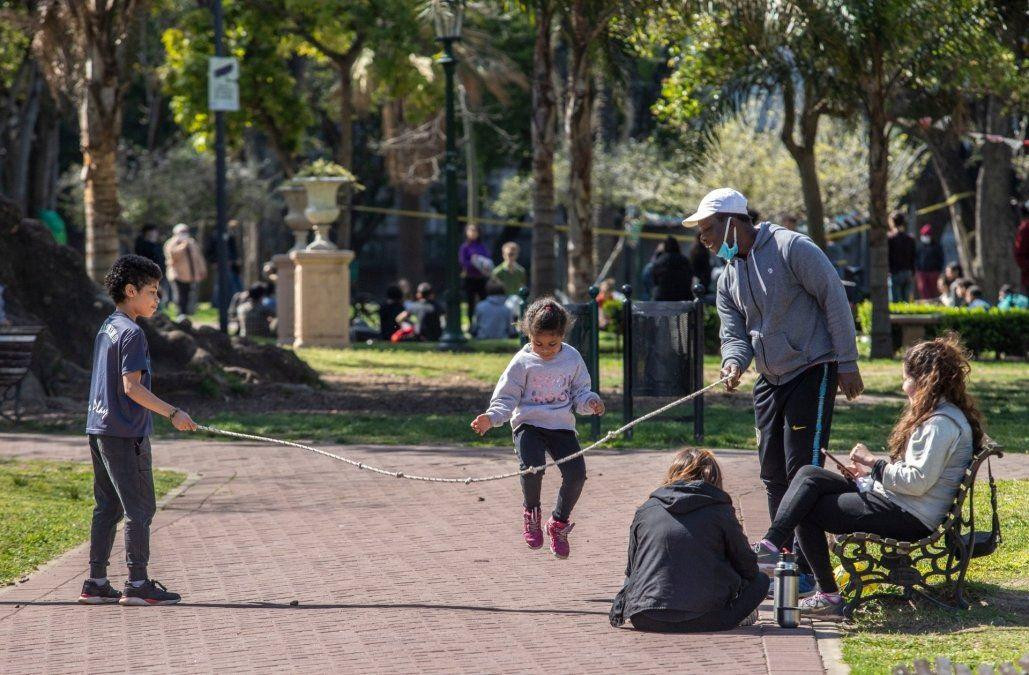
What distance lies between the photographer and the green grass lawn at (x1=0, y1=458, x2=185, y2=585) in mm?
7727

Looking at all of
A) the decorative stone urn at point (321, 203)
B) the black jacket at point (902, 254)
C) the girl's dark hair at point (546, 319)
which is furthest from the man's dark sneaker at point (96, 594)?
the black jacket at point (902, 254)

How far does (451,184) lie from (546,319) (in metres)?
14.5

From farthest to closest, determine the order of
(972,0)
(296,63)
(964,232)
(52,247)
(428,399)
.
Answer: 1. (296,63)
2. (964,232)
3. (972,0)
4. (52,247)
5. (428,399)

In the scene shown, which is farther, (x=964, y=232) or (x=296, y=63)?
(x=296, y=63)

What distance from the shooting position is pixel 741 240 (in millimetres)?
Result: 6551

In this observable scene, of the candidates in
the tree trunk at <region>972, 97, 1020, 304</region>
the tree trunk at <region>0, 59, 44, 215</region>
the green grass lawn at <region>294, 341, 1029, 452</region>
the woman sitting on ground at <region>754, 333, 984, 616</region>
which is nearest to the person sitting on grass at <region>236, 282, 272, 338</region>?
the green grass lawn at <region>294, 341, 1029, 452</region>

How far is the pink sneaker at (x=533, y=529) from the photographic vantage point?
731 cm

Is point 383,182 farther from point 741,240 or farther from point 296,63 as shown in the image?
point 741,240

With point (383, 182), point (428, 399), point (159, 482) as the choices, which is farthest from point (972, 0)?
point (383, 182)

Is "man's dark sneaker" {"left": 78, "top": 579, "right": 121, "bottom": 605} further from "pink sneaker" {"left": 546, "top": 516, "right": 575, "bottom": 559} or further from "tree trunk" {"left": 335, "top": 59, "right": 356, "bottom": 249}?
"tree trunk" {"left": 335, "top": 59, "right": 356, "bottom": 249}

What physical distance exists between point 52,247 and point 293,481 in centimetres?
702

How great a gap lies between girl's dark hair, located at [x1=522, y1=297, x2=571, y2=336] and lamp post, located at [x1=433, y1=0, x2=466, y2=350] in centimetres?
1330

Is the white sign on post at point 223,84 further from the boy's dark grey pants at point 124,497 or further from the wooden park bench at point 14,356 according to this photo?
the boy's dark grey pants at point 124,497

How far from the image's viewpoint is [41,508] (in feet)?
29.4
